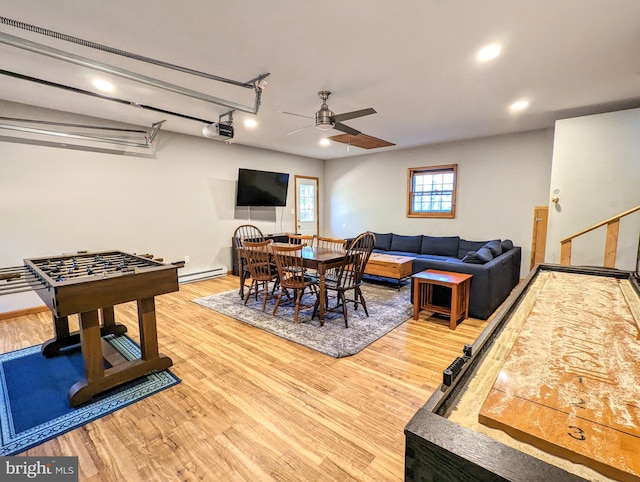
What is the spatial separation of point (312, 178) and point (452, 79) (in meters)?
5.11

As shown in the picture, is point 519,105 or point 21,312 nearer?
point 519,105

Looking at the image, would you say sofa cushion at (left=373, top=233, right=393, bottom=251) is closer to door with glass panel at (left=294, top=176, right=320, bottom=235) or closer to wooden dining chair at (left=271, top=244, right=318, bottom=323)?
door with glass panel at (left=294, top=176, right=320, bottom=235)

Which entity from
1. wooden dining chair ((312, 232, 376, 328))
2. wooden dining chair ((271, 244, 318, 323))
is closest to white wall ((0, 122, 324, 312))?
wooden dining chair ((271, 244, 318, 323))

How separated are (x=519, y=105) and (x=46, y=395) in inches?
220

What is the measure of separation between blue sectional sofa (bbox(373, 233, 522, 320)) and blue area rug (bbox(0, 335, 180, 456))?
10.7 ft

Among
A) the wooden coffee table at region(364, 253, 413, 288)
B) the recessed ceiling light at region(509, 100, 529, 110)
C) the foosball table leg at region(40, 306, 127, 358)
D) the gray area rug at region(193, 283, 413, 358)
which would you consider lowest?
the gray area rug at region(193, 283, 413, 358)

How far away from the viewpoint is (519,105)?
147 inches

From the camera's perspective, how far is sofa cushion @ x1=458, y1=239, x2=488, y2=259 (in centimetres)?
545

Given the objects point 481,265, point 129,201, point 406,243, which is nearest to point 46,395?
point 129,201

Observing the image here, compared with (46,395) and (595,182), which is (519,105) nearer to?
(595,182)

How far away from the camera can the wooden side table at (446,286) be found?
3.33 meters

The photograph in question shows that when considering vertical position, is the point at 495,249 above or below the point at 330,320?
above

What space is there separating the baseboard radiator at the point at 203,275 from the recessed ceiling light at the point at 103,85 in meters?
3.11

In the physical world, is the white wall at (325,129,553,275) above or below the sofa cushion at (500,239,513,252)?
above
